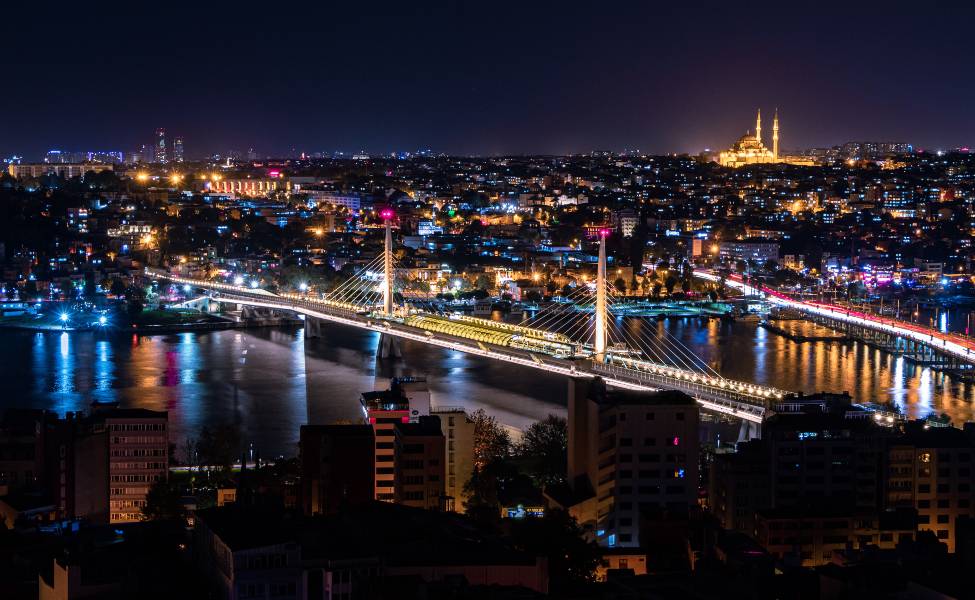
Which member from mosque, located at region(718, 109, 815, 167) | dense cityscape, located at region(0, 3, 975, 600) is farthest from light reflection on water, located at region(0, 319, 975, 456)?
mosque, located at region(718, 109, 815, 167)

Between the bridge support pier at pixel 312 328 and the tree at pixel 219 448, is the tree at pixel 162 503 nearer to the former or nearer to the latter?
the tree at pixel 219 448

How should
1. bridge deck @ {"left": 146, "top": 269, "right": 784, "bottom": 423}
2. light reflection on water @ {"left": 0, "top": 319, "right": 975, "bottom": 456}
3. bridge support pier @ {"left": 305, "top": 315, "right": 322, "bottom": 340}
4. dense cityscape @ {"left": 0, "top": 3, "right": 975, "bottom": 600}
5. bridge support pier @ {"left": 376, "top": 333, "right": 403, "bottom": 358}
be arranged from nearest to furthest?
1. dense cityscape @ {"left": 0, "top": 3, "right": 975, "bottom": 600}
2. bridge deck @ {"left": 146, "top": 269, "right": 784, "bottom": 423}
3. light reflection on water @ {"left": 0, "top": 319, "right": 975, "bottom": 456}
4. bridge support pier @ {"left": 376, "top": 333, "right": 403, "bottom": 358}
5. bridge support pier @ {"left": 305, "top": 315, "right": 322, "bottom": 340}

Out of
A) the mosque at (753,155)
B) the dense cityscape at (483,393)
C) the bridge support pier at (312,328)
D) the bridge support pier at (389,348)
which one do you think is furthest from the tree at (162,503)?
the mosque at (753,155)

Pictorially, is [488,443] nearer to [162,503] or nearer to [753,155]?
[162,503]

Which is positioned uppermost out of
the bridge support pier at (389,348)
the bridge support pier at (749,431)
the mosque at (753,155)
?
the mosque at (753,155)

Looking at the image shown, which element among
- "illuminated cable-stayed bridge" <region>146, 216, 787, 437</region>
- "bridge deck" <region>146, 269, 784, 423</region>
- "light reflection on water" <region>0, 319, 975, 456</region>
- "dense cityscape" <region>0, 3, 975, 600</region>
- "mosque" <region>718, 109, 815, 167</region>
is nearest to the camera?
"dense cityscape" <region>0, 3, 975, 600</region>

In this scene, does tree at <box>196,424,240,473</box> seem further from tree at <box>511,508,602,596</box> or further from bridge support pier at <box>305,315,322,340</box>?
bridge support pier at <box>305,315,322,340</box>

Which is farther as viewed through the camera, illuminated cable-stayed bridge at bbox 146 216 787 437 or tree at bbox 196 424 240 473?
illuminated cable-stayed bridge at bbox 146 216 787 437
